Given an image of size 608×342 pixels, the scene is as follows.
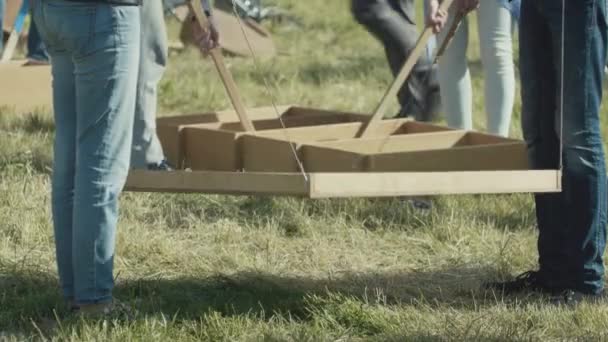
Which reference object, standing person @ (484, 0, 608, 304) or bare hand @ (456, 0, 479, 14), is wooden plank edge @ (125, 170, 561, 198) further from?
bare hand @ (456, 0, 479, 14)

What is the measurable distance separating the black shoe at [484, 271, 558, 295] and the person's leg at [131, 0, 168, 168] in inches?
66.8

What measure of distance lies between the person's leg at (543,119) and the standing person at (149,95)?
1711 millimetres

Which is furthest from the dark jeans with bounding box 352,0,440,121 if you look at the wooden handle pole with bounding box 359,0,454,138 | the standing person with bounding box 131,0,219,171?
the standing person with bounding box 131,0,219,171

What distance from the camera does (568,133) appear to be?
3869 millimetres

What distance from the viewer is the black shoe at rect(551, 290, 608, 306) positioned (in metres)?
3.91

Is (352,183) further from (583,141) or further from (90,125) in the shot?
(583,141)

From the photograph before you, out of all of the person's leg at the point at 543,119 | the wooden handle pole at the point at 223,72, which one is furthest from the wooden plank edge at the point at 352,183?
the wooden handle pole at the point at 223,72

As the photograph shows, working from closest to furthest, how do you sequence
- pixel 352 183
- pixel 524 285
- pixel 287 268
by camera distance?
pixel 352 183, pixel 524 285, pixel 287 268

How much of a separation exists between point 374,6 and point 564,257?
2.20 metres

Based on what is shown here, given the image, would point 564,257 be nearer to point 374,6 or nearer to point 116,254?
point 116,254

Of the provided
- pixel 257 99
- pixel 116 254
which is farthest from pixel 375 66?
pixel 116 254

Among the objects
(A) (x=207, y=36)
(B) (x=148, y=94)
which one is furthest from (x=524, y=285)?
(B) (x=148, y=94)

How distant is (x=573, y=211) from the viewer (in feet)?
12.9

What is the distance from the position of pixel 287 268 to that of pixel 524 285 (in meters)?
0.80
